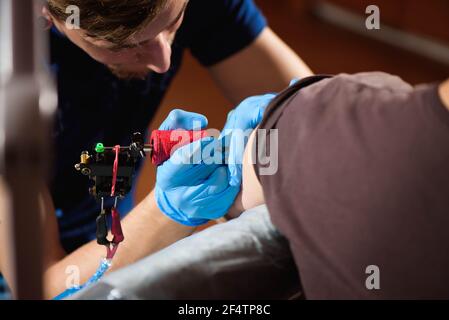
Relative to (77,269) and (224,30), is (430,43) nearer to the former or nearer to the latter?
(224,30)

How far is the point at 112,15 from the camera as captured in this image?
1.87ft

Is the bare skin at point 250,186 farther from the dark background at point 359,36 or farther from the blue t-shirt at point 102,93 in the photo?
the dark background at point 359,36

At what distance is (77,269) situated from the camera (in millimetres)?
632

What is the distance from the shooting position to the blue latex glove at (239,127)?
59 centimetres

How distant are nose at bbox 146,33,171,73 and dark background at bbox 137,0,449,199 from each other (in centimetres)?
73

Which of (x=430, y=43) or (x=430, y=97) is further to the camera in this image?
(x=430, y=43)

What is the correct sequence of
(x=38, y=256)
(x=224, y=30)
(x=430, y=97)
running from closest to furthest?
(x=38, y=256) → (x=430, y=97) → (x=224, y=30)

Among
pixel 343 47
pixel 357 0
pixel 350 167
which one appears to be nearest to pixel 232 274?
pixel 350 167

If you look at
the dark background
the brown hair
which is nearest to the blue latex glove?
the brown hair

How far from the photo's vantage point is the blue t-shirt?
0.77 metres

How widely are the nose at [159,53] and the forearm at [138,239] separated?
0.48 feet

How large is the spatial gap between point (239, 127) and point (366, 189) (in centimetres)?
20

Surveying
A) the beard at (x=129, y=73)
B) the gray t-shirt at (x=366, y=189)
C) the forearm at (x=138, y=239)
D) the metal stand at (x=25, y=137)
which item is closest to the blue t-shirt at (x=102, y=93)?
the beard at (x=129, y=73)
